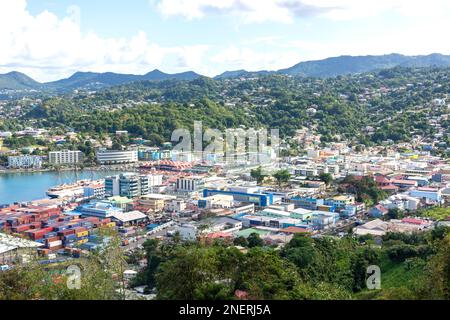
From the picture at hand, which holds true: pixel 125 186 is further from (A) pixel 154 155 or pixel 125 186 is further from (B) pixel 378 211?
(A) pixel 154 155

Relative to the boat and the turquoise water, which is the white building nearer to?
the boat

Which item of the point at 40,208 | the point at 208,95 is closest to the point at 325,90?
the point at 208,95

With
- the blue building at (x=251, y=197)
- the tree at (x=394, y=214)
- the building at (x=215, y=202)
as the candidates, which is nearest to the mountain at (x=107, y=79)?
the blue building at (x=251, y=197)

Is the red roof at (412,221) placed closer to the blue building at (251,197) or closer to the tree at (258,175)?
the blue building at (251,197)

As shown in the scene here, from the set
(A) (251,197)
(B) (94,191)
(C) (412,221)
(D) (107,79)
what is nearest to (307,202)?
(A) (251,197)

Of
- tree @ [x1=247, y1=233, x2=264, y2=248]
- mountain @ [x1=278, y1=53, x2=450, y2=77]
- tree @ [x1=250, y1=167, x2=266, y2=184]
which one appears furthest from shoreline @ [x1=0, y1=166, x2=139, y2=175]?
mountain @ [x1=278, y1=53, x2=450, y2=77]

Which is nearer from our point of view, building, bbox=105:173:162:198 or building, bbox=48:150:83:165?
building, bbox=105:173:162:198
